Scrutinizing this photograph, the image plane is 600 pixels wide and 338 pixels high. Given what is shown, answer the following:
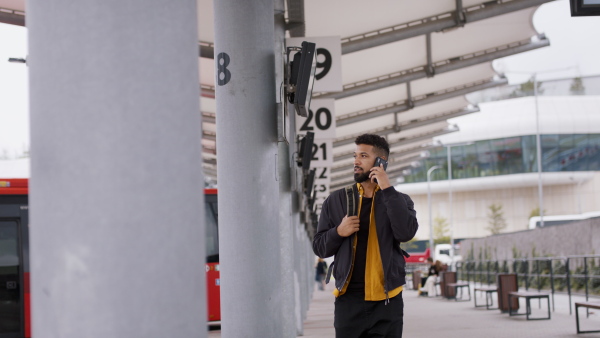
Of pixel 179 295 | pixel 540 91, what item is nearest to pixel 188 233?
pixel 179 295

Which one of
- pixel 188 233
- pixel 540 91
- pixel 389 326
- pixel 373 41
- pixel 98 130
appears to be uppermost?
pixel 540 91

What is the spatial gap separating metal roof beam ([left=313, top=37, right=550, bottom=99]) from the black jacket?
16526 mm

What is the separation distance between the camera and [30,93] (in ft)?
8.42

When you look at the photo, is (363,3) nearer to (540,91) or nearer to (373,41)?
(373,41)

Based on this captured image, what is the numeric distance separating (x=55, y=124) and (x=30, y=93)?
0.15m

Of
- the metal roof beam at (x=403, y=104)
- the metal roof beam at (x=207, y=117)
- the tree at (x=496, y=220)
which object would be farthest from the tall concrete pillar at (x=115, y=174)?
the tree at (x=496, y=220)

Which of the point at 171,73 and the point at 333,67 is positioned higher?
the point at 333,67

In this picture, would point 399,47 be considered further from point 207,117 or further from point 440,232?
point 440,232

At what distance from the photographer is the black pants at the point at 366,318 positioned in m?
5.00

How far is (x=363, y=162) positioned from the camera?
5.23m

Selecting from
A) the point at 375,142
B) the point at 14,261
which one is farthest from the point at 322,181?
the point at 375,142

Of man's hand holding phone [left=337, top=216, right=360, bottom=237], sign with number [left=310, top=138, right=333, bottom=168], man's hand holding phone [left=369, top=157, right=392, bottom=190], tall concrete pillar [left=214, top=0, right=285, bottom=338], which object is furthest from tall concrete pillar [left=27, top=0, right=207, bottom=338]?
sign with number [left=310, top=138, right=333, bottom=168]

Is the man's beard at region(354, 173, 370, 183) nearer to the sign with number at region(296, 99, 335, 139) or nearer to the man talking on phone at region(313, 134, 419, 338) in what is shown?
the man talking on phone at region(313, 134, 419, 338)

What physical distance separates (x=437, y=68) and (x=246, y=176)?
14.7 metres
